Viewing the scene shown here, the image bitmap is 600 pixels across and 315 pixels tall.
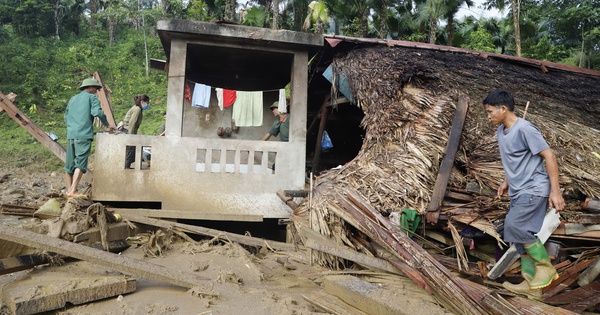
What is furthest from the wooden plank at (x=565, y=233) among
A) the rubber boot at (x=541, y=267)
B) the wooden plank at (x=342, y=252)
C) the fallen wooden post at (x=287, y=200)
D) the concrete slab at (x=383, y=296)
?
the fallen wooden post at (x=287, y=200)

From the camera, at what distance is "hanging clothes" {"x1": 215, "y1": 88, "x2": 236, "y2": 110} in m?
9.39

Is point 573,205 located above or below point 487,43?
below

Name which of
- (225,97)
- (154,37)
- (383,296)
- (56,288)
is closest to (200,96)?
(225,97)

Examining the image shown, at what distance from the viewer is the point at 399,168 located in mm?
4531

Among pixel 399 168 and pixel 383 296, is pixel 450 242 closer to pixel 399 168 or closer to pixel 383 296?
pixel 399 168

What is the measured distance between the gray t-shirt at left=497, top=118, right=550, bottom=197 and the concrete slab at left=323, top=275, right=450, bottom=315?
3.61ft

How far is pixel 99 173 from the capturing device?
612 cm

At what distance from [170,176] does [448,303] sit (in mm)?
4524

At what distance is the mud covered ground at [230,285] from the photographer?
3352mm

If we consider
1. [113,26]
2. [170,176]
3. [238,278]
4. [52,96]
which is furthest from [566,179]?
[113,26]

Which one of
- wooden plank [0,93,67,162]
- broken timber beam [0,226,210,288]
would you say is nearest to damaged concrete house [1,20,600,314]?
broken timber beam [0,226,210,288]

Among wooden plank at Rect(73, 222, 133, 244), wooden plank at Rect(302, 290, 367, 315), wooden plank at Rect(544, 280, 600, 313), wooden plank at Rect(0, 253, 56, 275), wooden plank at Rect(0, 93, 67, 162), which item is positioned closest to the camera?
wooden plank at Rect(544, 280, 600, 313)

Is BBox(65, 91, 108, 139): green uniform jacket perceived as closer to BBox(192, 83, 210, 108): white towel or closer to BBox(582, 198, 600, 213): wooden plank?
BBox(192, 83, 210, 108): white towel

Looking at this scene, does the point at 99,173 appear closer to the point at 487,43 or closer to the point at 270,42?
the point at 270,42
